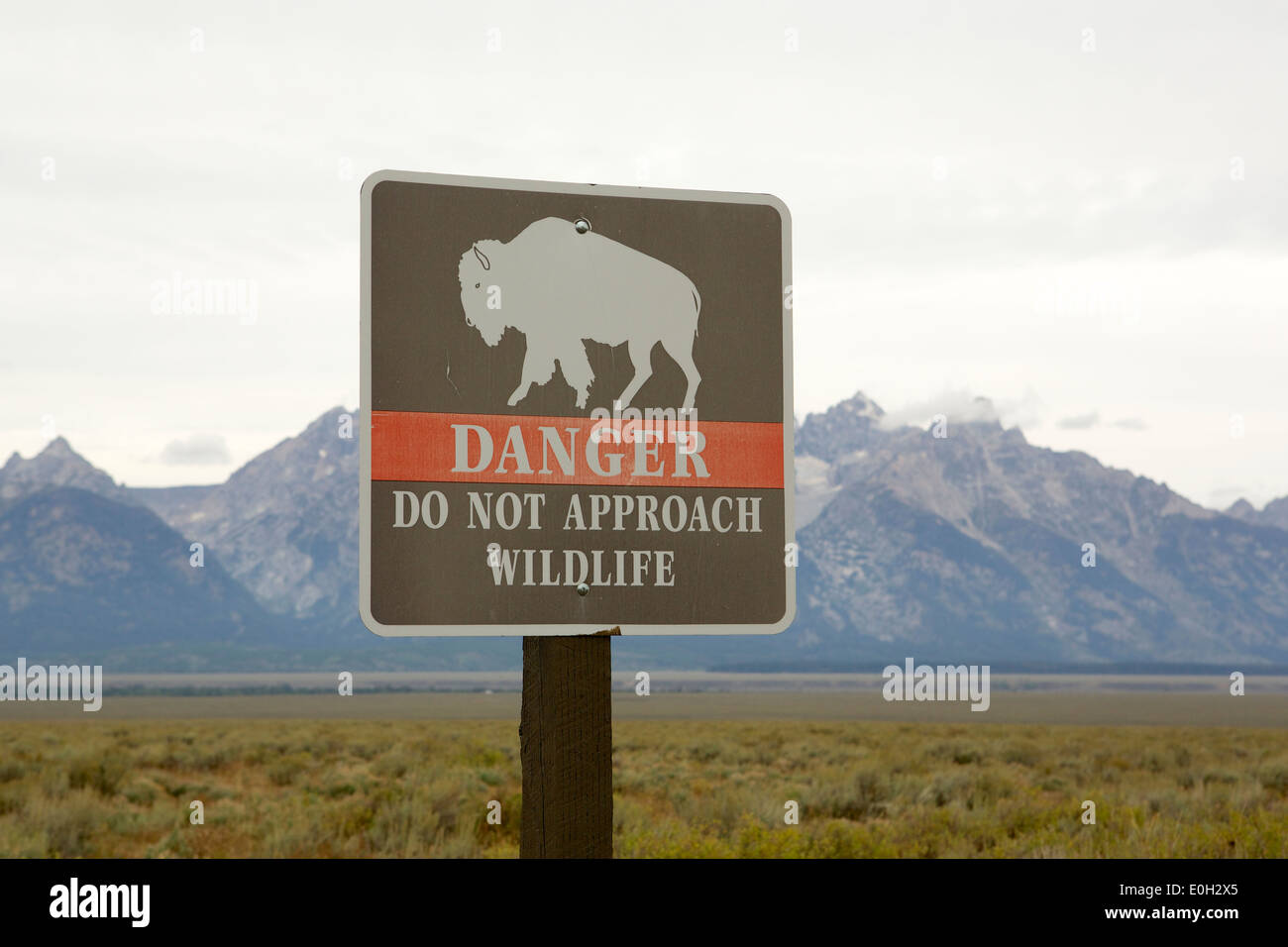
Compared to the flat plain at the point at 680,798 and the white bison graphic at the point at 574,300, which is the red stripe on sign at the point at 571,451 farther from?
the flat plain at the point at 680,798

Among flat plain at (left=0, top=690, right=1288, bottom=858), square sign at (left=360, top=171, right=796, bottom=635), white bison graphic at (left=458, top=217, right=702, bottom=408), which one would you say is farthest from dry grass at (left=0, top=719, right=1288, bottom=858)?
white bison graphic at (left=458, top=217, right=702, bottom=408)

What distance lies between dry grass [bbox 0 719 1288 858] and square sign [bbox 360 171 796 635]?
646 cm

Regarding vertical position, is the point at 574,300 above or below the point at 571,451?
above

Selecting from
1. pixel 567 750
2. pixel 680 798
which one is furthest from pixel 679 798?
pixel 567 750

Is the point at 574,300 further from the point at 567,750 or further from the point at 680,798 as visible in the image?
the point at 680,798

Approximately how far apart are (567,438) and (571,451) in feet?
0.14

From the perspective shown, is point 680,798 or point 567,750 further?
point 680,798

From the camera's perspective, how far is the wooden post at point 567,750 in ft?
11.3

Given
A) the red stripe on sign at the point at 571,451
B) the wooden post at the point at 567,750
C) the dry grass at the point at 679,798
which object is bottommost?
the dry grass at the point at 679,798

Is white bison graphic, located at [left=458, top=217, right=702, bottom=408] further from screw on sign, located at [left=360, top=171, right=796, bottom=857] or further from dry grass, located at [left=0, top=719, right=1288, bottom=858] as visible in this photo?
dry grass, located at [left=0, top=719, right=1288, bottom=858]

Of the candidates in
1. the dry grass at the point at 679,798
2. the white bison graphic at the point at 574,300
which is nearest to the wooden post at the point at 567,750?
the white bison graphic at the point at 574,300

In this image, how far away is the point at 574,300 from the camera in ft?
12.0

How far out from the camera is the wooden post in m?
3.46

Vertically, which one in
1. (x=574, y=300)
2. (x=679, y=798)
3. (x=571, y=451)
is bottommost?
(x=679, y=798)
